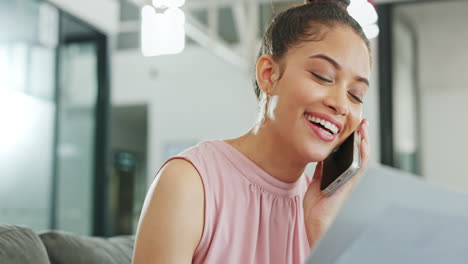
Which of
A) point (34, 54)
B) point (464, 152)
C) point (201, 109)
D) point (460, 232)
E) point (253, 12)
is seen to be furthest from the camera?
point (201, 109)

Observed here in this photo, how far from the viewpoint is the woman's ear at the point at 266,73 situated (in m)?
1.22

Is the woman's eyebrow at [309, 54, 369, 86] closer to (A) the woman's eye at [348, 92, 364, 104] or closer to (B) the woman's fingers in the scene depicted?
(A) the woman's eye at [348, 92, 364, 104]

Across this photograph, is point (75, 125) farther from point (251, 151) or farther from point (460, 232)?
point (460, 232)

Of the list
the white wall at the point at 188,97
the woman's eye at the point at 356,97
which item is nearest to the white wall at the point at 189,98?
the white wall at the point at 188,97

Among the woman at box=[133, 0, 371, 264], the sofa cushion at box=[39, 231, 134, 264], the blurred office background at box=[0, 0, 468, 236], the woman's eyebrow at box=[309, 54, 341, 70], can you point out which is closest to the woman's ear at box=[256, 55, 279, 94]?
the woman at box=[133, 0, 371, 264]

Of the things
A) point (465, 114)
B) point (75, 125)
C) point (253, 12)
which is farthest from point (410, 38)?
point (75, 125)

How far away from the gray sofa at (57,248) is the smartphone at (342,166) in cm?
58

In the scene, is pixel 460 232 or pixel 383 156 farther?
pixel 383 156

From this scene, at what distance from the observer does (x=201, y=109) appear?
8.50 meters

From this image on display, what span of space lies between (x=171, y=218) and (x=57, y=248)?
0.50 m

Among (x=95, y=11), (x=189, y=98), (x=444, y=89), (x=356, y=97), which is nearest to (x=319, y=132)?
(x=356, y=97)

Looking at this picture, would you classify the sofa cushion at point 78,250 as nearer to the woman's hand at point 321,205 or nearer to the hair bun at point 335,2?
the woman's hand at point 321,205

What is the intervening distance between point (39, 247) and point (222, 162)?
0.45 metres

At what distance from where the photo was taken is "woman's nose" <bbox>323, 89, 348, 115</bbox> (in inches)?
44.5
